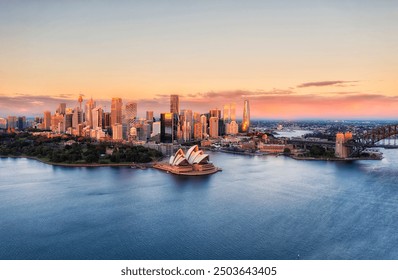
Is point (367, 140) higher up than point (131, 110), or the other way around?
point (131, 110)

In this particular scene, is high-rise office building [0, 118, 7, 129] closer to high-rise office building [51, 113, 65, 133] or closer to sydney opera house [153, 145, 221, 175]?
high-rise office building [51, 113, 65, 133]

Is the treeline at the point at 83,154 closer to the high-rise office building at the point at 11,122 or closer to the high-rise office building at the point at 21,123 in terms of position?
the high-rise office building at the point at 11,122

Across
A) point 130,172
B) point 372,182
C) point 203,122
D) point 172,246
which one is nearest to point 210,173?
point 130,172

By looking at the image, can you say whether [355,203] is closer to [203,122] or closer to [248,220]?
[248,220]

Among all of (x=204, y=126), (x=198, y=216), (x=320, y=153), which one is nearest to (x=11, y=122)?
(x=204, y=126)

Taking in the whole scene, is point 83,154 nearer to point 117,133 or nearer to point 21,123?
point 117,133

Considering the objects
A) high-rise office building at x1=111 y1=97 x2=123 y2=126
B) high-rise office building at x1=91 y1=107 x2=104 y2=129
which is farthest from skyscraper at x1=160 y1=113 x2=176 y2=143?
high-rise office building at x1=91 y1=107 x2=104 y2=129

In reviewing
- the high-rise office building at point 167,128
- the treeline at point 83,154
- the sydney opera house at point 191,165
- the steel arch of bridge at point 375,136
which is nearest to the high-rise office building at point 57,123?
the high-rise office building at point 167,128

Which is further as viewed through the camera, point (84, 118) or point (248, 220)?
point (84, 118)
